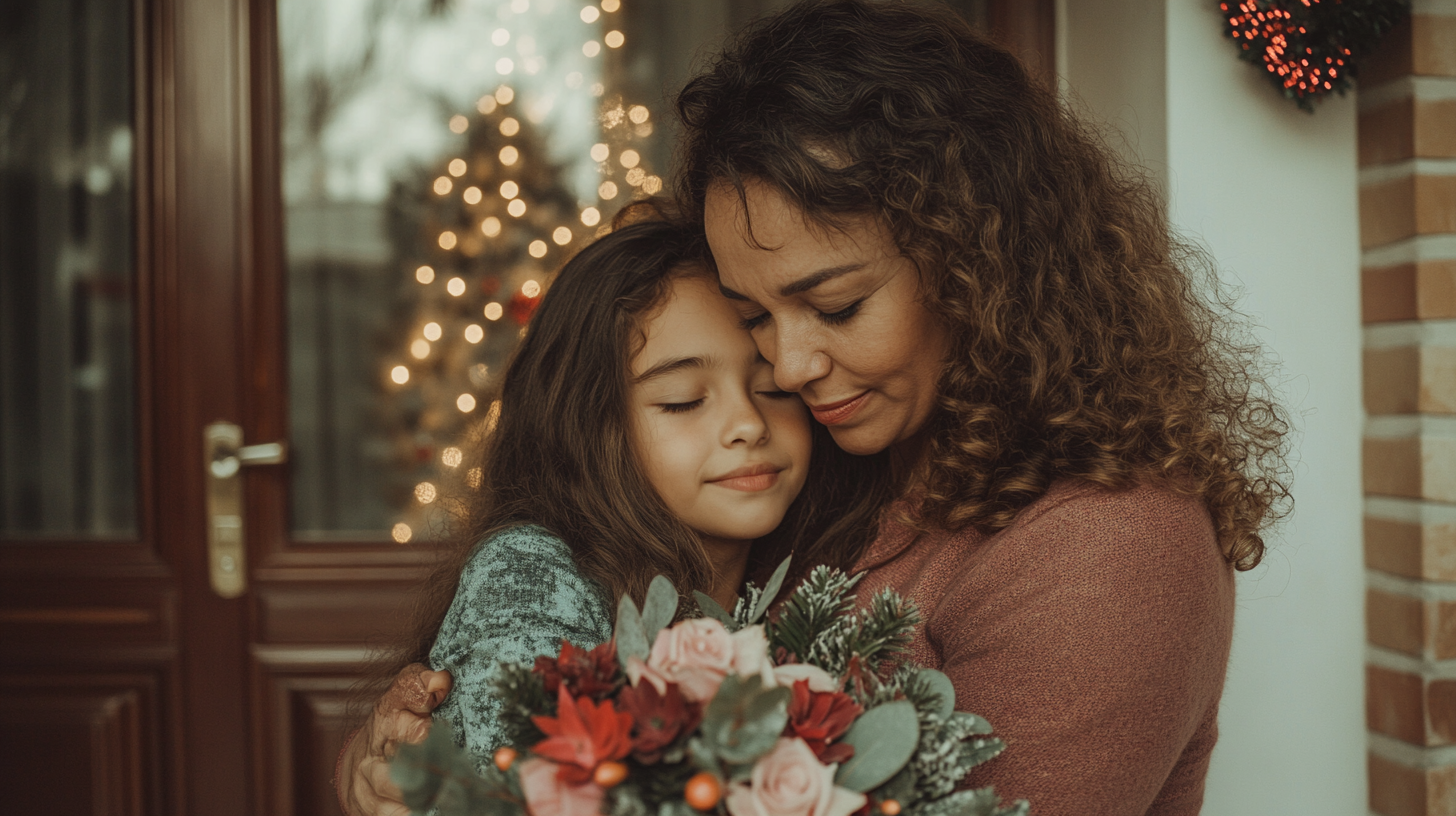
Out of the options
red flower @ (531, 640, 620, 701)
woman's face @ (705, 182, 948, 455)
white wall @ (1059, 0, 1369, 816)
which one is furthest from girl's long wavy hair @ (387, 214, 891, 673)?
white wall @ (1059, 0, 1369, 816)

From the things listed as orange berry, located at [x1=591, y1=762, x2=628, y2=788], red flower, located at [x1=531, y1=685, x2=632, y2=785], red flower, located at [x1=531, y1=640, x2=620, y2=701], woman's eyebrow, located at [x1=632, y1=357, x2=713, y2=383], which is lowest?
orange berry, located at [x1=591, y1=762, x2=628, y2=788]

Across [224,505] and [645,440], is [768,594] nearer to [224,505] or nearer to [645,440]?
[645,440]

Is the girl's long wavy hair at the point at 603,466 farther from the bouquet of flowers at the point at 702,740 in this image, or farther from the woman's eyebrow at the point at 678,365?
the bouquet of flowers at the point at 702,740

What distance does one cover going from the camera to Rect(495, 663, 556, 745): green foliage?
72 centimetres

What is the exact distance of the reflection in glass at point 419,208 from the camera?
254 cm

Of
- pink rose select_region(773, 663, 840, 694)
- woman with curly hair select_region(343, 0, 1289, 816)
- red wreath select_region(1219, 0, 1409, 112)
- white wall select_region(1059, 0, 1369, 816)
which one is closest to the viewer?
pink rose select_region(773, 663, 840, 694)

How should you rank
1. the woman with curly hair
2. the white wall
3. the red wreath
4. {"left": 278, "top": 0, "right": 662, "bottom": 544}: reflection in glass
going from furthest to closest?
{"left": 278, "top": 0, "right": 662, "bottom": 544}: reflection in glass → the white wall → the red wreath → the woman with curly hair

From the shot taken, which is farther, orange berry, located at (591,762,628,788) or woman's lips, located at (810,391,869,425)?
woman's lips, located at (810,391,869,425)

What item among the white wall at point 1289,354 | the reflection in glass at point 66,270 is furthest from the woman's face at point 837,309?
the reflection in glass at point 66,270

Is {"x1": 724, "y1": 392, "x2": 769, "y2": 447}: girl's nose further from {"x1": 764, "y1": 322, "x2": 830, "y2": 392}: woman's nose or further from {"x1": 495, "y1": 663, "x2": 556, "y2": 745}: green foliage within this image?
{"x1": 495, "y1": 663, "x2": 556, "y2": 745}: green foliage

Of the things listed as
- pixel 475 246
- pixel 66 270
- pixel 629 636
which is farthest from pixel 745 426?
pixel 66 270

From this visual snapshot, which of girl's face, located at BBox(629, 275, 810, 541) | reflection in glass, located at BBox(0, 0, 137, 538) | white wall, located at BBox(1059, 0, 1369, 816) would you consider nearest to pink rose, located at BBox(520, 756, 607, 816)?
girl's face, located at BBox(629, 275, 810, 541)

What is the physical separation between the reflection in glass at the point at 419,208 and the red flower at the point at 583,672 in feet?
6.21

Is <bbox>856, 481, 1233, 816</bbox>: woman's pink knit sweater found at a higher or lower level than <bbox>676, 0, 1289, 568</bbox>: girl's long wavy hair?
lower
